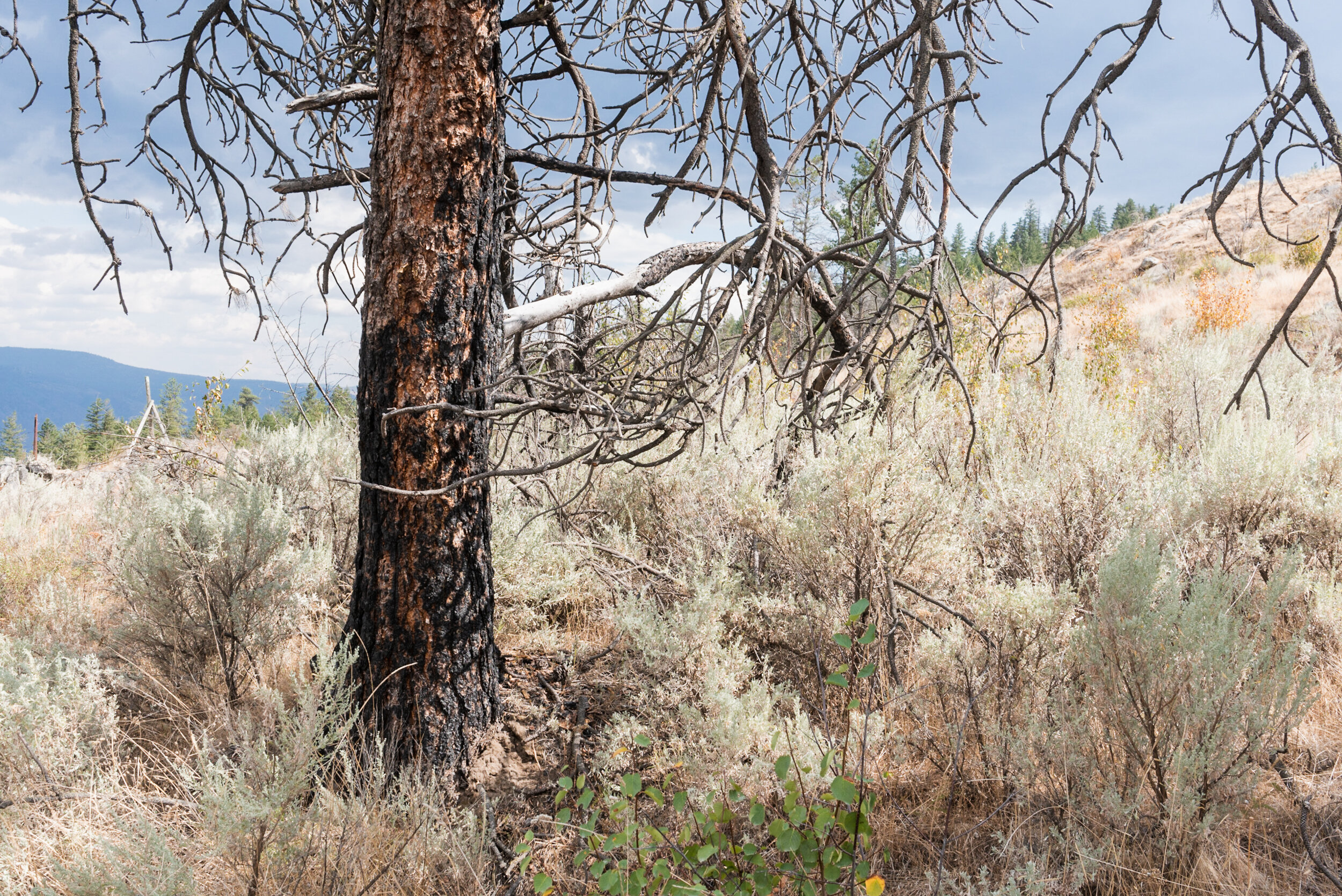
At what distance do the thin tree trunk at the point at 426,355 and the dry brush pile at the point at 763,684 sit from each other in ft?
0.77

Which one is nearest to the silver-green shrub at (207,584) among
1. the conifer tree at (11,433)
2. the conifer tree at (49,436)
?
the conifer tree at (49,436)

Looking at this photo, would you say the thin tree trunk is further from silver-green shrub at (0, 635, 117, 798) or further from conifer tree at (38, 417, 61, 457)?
conifer tree at (38, 417, 61, 457)

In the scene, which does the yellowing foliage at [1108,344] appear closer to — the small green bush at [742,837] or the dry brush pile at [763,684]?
the dry brush pile at [763,684]

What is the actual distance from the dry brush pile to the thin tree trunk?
235mm

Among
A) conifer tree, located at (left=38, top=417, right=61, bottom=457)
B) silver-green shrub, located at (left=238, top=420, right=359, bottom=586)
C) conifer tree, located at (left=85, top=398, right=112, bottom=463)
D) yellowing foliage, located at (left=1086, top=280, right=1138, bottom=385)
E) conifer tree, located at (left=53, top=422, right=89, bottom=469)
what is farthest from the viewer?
conifer tree, located at (left=38, top=417, right=61, bottom=457)

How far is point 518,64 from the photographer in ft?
11.7

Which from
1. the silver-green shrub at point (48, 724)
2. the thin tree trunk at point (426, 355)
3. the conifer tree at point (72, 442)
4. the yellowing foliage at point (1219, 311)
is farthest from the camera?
the conifer tree at point (72, 442)

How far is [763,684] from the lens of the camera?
272 centimetres

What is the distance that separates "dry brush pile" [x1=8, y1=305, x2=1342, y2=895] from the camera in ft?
6.23

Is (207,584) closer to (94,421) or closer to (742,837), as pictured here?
(742,837)

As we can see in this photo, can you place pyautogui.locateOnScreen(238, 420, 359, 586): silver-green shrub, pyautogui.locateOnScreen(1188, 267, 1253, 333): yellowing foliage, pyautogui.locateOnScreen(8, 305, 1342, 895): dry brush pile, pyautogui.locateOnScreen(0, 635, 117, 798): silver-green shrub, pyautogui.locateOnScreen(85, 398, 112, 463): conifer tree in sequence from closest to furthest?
pyautogui.locateOnScreen(8, 305, 1342, 895): dry brush pile, pyautogui.locateOnScreen(0, 635, 117, 798): silver-green shrub, pyautogui.locateOnScreen(238, 420, 359, 586): silver-green shrub, pyautogui.locateOnScreen(1188, 267, 1253, 333): yellowing foliage, pyautogui.locateOnScreen(85, 398, 112, 463): conifer tree

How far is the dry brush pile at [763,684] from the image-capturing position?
1.90m

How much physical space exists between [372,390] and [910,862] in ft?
7.71

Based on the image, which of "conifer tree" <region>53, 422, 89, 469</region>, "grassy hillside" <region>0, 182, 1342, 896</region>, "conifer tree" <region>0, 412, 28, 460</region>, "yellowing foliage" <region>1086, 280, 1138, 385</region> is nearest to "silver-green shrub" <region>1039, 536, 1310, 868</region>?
"grassy hillside" <region>0, 182, 1342, 896</region>
